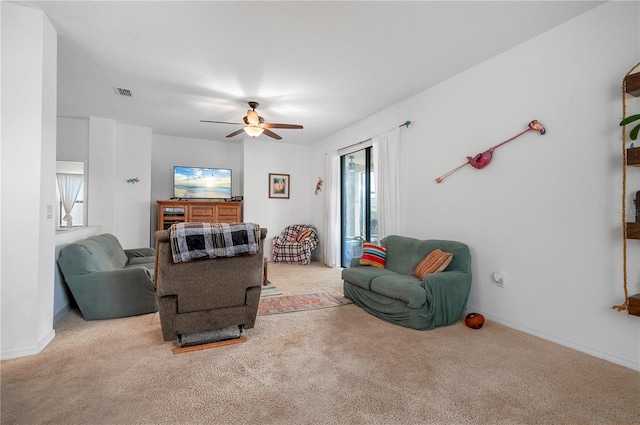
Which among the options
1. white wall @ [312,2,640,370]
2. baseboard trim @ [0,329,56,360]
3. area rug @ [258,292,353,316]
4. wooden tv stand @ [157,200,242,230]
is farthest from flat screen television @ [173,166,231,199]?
white wall @ [312,2,640,370]

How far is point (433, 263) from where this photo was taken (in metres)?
3.16

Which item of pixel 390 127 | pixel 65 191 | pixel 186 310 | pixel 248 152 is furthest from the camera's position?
pixel 248 152

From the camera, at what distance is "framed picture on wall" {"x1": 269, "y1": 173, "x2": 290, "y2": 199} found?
22.8 feet

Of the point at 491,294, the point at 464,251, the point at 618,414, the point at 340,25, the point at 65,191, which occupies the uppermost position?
the point at 340,25

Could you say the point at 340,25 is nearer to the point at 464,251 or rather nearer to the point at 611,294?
the point at 464,251

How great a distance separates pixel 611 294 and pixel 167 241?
11.0 ft

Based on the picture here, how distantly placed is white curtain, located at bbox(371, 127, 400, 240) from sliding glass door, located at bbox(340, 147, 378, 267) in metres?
0.44

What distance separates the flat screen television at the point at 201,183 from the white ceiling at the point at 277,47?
6.26 feet

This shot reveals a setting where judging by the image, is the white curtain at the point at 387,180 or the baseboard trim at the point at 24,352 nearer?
the baseboard trim at the point at 24,352

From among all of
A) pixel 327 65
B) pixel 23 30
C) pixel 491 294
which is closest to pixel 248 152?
pixel 327 65

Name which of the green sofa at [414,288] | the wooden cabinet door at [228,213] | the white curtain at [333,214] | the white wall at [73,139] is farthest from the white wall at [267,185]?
the green sofa at [414,288]

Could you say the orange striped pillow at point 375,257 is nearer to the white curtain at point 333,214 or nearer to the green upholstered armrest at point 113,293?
the white curtain at point 333,214

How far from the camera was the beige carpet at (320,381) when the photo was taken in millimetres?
1643

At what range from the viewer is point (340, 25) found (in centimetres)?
259
